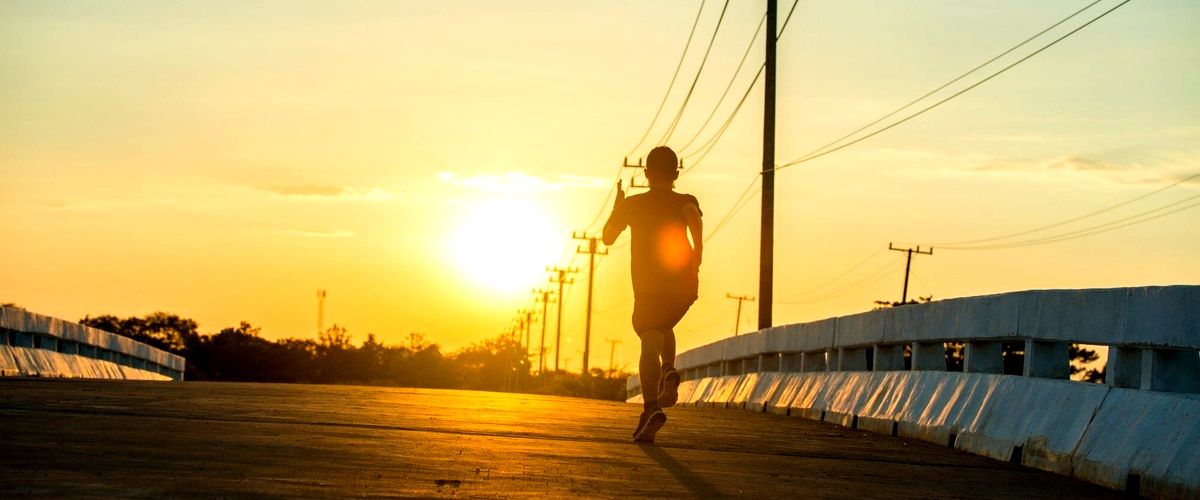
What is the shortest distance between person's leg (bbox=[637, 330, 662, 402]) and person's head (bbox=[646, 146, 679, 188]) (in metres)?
1.09

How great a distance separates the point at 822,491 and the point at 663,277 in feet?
12.9

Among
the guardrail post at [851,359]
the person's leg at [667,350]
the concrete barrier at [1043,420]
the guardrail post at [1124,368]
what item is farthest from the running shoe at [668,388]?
the guardrail post at [851,359]

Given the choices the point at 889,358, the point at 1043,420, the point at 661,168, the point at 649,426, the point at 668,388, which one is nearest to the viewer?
the point at 1043,420

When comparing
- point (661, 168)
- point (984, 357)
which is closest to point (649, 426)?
point (661, 168)

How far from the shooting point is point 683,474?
9617 mm

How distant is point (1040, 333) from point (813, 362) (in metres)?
8.99

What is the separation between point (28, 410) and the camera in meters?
12.1

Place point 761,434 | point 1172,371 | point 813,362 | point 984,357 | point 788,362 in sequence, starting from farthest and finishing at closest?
point 788,362 < point 813,362 < point 761,434 < point 984,357 < point 1172,371

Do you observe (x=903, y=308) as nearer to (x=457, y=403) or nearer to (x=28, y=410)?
(x=457, y=403)

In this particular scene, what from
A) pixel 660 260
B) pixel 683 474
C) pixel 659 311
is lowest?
pixel 683 474

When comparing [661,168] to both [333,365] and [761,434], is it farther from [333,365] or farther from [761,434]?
[333,365]

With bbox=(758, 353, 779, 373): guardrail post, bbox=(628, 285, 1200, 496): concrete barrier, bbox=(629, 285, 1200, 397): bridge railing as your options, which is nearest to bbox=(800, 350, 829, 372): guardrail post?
bbox=(629, 285, 1200, 397): bridge railing

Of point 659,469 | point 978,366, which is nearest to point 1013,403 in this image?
point 978,366

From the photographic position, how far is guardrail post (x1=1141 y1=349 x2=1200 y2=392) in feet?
31.3
